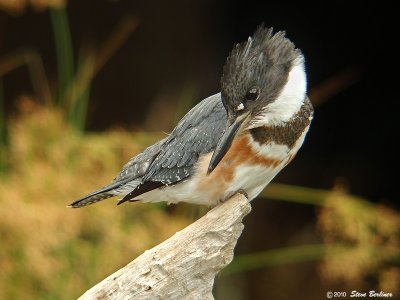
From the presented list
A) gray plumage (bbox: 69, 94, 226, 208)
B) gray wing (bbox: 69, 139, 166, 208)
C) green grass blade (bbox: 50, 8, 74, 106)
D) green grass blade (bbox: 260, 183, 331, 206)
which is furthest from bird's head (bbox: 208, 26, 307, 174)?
green grass blade (bbox: 50, 8, 74, 106)

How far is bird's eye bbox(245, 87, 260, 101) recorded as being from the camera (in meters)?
2.52

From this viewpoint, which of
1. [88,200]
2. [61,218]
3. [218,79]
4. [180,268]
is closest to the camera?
[180,268]

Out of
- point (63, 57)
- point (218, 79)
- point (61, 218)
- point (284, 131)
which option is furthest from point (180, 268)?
point (218, 79)

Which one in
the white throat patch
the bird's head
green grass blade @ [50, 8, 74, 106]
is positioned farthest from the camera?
green grass blade @ [50, 8, 74, 106]

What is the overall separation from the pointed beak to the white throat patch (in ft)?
0.26

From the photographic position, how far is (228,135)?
2.55 meters

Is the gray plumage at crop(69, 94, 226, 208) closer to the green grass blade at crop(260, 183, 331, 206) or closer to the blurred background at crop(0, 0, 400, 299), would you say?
the blurred background at crop(0, 0, 400, 299)

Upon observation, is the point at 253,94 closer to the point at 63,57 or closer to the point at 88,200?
the point at 88,200

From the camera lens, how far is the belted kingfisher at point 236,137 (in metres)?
2.54

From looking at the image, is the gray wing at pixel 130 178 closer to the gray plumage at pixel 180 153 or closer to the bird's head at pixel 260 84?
the gray plumage at pixel 180 153

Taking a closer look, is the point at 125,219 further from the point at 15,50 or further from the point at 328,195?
the point at 15,50

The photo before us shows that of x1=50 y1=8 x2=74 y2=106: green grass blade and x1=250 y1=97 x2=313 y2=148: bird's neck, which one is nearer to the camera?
x1=250 y1=97 x2=313 y2=148: bird's neck

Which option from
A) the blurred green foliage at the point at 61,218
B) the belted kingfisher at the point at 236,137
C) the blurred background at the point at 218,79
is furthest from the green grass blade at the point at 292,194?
the belted kingfisher at the point at 236,137

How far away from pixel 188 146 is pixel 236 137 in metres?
0.23
